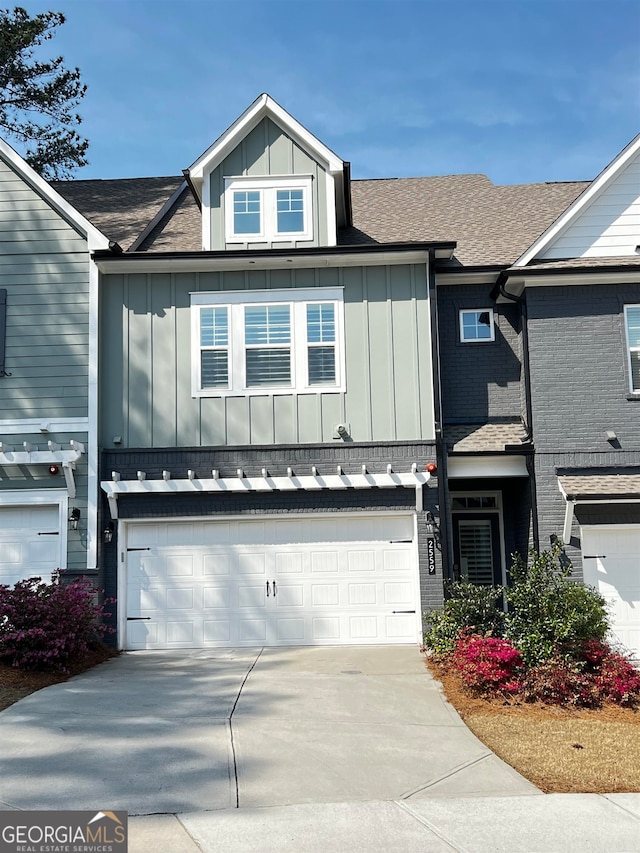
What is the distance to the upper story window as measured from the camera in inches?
590

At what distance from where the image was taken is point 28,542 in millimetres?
13906

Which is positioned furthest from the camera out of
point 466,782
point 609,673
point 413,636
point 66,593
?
point 413,636

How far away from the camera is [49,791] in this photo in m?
6.84

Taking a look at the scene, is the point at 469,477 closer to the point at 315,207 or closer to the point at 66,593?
the point at 315,207

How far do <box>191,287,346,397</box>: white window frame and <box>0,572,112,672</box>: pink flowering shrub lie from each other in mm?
3750

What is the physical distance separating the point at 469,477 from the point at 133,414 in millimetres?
5569

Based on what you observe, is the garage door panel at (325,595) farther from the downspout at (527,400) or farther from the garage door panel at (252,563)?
the downspout at (527,400)

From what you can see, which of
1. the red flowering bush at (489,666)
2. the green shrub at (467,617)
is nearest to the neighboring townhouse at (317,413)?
the green shrub at (467,617)

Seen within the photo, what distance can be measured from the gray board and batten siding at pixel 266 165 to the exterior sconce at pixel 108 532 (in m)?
5.00

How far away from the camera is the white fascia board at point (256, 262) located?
14.0 m

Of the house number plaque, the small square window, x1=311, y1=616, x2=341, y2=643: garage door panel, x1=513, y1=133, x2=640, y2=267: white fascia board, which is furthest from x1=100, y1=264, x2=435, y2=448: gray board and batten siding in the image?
x1=311, y1=616, x2=341, y2=643: garage door panel

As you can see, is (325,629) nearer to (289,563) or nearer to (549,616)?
(289,563)

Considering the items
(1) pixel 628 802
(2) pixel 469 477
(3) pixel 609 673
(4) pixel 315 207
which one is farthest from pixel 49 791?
(4) pixel 315 207

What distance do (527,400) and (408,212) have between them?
504 centimetres
